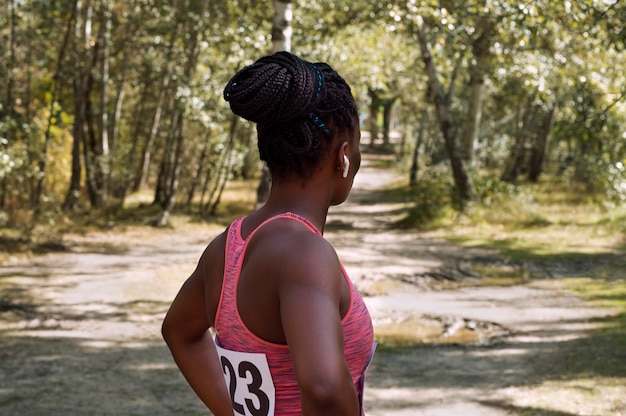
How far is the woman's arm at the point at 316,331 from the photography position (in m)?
1.64

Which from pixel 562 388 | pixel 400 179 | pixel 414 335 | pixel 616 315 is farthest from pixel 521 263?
pixel 400 179

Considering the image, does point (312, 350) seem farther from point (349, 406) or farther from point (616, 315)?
point (616, 315)

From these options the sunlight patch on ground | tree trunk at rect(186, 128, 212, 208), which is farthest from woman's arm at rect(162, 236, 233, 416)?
tree trunk at rect(186, 128, 212, 208)

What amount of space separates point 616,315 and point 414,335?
225 centimetres

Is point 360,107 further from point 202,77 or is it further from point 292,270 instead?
point 202,77

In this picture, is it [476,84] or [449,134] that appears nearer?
[449,134]

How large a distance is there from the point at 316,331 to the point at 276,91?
0.53m

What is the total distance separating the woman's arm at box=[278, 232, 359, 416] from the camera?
164 cm

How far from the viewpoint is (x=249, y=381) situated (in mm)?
1911

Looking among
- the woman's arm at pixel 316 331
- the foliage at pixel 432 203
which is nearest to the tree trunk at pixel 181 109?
the foliage at pixel 432 203

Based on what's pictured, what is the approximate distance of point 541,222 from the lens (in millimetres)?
17094

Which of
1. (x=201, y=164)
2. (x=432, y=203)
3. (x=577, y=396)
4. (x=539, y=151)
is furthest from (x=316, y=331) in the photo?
(x=539, y=151)

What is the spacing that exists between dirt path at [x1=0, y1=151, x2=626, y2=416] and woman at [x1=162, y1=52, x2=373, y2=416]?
4.49m

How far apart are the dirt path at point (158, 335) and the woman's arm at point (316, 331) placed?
15.4 ft
